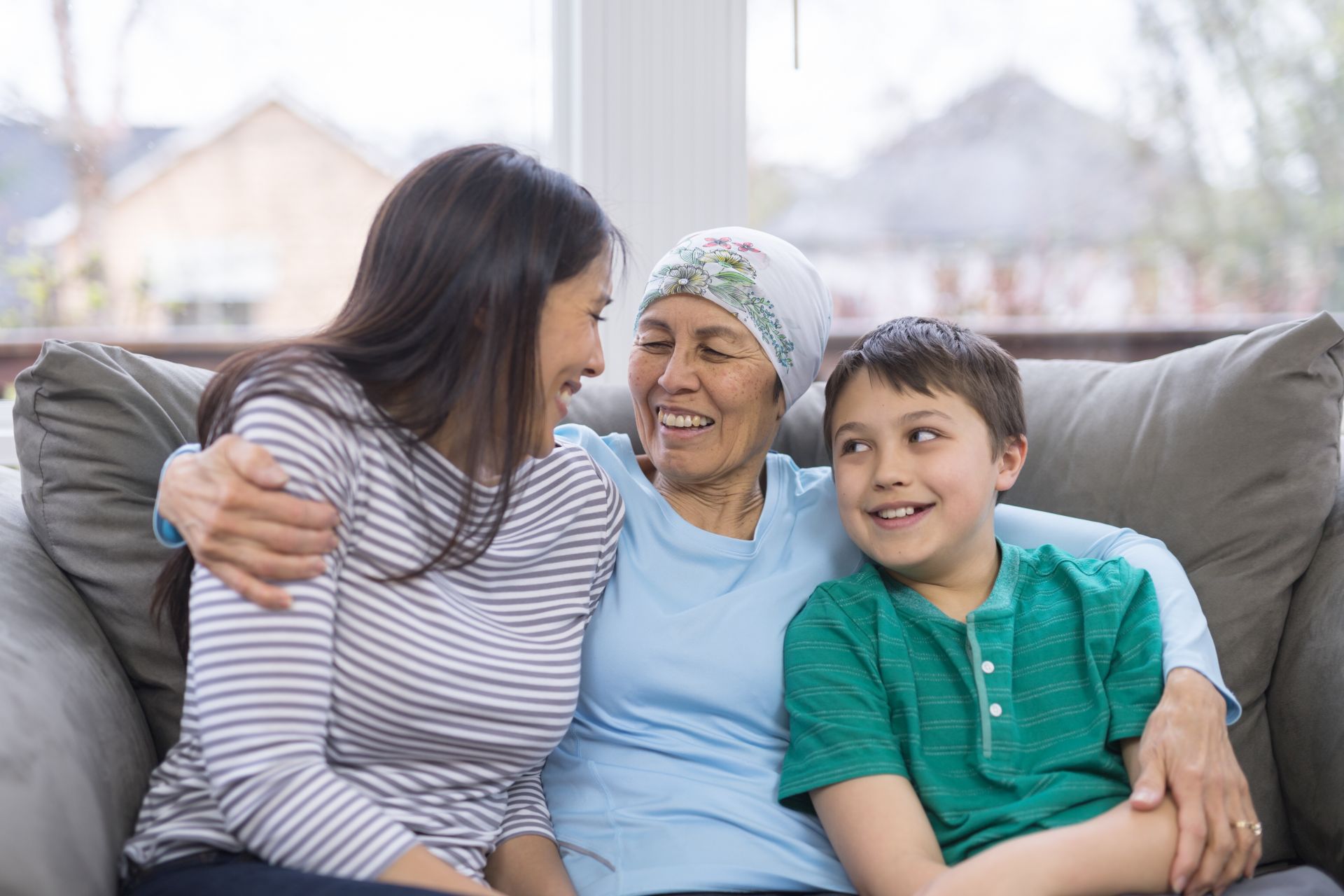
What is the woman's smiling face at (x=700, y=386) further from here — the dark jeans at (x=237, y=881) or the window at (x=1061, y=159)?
the window at (x=1061, y=159)

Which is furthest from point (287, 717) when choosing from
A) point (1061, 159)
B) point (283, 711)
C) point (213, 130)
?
point (1061, 159)

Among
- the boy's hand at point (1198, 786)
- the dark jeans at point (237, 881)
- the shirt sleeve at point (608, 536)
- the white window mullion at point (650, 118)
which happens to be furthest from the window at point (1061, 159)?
the dark jeans at point (237, 881)

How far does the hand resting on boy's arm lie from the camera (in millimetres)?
1087

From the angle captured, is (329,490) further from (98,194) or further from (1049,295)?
(1049,295)

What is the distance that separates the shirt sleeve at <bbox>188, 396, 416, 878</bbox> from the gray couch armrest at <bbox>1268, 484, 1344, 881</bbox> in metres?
1.03

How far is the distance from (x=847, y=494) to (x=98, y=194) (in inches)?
68.7

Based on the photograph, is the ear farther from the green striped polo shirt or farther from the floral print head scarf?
the floral print head scarf

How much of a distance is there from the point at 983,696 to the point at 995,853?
19 cm

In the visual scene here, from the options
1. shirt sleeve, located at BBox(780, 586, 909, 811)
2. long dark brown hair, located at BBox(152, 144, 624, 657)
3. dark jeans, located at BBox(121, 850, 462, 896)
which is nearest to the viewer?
dark jeans, located at BBox(121, 850, 462, 896)

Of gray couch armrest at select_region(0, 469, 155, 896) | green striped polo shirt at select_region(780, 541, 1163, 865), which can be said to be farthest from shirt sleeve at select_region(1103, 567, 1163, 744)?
gray couch armrest at select_region(0, 469, 155, 896)

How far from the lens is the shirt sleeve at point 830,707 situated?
1196 mm

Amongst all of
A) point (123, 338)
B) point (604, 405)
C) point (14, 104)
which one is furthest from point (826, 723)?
point (14, 104)

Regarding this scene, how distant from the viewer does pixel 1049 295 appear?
2.84 m

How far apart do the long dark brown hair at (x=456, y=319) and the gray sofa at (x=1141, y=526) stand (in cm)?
21
